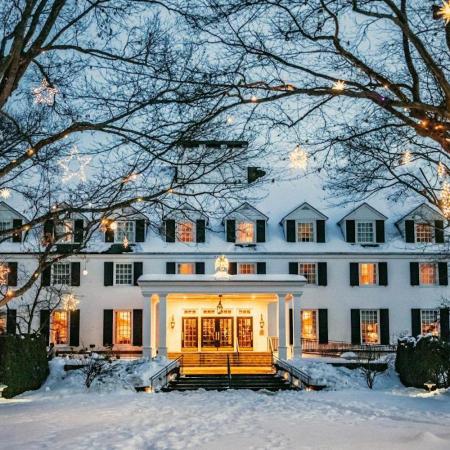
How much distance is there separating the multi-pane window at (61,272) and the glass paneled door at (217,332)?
24.9 feet

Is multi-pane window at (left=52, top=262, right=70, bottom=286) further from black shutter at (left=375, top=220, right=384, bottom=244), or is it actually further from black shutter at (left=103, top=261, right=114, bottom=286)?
black shutter at (left=375, top=220, right=384, bottom=244)

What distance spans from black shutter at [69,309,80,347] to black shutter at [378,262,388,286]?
15789 millimetres

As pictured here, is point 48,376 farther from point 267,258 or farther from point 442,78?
point 442,78

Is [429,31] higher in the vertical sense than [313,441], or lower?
higher

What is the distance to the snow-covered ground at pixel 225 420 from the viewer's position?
9.59 m

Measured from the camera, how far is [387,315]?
3378 centimetres

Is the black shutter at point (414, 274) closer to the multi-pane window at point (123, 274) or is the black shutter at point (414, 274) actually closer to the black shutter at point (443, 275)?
the black shutter at point (443, 275)

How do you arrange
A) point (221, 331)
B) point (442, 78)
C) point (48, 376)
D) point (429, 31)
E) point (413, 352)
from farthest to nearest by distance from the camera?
1. point (221, 331)
2. point (48, 376)
3. point (413, 352)
4. point (429, 31)
5. point (442, 78)

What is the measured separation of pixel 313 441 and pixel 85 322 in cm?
2513

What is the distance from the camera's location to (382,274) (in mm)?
34000

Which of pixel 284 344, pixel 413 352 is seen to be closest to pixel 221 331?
pixel 284 344

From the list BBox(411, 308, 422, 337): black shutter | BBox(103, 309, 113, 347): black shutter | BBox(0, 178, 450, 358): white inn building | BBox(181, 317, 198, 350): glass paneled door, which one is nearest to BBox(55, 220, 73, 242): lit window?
BBox(0, 178, 450, 358): white inn building

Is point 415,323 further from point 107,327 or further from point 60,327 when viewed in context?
point 60,327

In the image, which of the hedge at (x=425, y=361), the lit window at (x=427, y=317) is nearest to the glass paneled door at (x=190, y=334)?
the lit window at (x=427, y=317)
